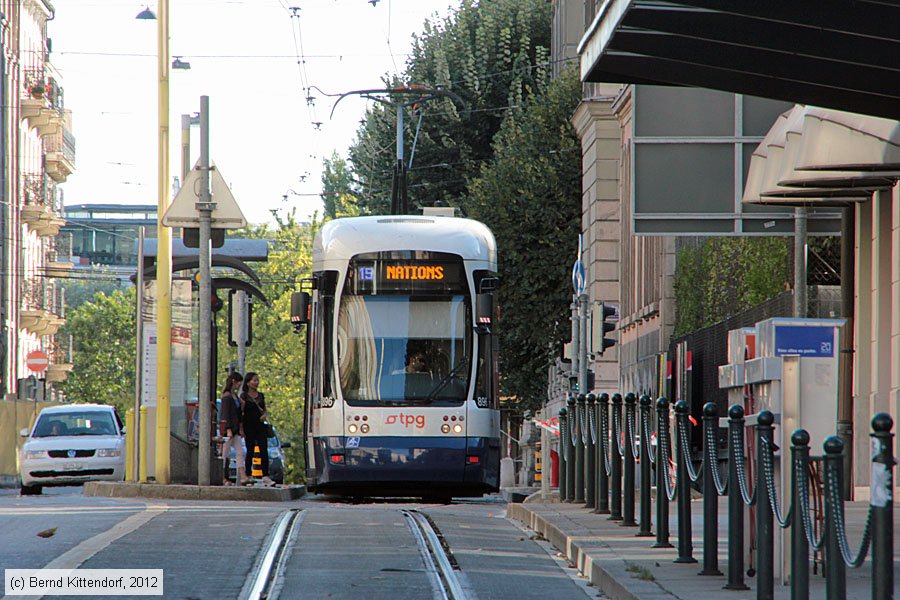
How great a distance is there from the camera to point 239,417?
73.3 ft

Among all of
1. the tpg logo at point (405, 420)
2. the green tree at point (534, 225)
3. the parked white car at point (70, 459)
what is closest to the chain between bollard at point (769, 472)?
Answer: the tpg logo at point (405, 420)

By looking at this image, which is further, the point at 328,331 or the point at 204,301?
the point at 204,301

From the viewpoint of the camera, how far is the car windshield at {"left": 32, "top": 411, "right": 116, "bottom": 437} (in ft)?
97.1

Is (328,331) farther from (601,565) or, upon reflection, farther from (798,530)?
(798,530)

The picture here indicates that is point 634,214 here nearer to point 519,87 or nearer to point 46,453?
point 46,453

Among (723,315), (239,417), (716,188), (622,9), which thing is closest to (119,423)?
(239,417)

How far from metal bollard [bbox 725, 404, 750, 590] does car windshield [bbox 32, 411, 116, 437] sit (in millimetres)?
20977

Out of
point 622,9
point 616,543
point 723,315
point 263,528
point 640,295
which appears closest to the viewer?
point 622,9

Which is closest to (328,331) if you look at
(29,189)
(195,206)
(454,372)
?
(454,372)

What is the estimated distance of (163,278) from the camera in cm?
2239

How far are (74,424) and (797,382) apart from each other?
70.8 ft

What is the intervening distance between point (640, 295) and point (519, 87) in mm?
15275

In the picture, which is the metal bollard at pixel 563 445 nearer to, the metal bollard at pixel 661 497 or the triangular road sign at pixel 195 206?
the triangular road sign at pixel 195 206

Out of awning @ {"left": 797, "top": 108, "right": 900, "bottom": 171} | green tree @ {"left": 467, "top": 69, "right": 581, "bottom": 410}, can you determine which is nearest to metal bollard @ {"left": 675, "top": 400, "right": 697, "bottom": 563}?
awning @ {"left": 797, "top": 108, "right": 900, "bottom": 171}
